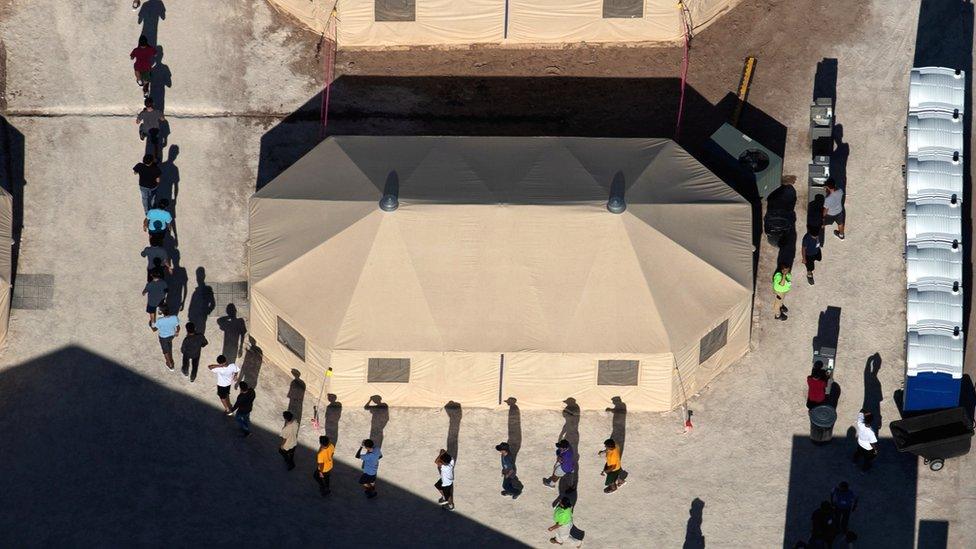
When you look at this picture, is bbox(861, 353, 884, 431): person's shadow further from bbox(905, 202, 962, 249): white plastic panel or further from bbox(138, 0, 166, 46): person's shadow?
bbox(138, 0, 166, 46): person's shadow

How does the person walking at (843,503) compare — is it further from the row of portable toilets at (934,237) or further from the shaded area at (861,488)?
the row of portable toilets at (934,237)

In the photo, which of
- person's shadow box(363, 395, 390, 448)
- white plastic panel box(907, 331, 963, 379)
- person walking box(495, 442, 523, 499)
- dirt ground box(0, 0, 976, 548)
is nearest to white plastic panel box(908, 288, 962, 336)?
white plastic panel box(907, 331, 963, 379)

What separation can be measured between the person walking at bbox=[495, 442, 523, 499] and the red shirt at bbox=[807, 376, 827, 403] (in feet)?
19.6

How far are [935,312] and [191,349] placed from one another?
14.8 metres

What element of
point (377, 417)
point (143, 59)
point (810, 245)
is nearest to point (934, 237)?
point (810, 245)

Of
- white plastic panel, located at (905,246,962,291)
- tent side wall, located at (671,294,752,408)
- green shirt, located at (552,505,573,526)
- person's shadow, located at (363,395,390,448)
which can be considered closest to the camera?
green shirt, located at (552,505,573,526)

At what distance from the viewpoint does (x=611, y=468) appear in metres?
26.6

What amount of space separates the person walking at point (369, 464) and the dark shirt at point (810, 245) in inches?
372

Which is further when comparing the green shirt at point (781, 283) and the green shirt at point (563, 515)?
the green shirt at point (781, 283)

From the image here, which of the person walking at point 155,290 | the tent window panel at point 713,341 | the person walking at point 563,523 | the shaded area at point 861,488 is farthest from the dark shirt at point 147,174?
the shaded area at point 861,488

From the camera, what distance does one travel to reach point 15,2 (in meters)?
30.2

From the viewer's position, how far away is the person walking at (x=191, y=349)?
89.9 feet

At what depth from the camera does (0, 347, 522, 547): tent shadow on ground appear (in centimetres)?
2656

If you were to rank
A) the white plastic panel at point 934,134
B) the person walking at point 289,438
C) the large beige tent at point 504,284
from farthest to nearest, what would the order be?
the white plastic panel at point 934,134 → the large beige tent at point 504,284 → the person walking at point 289,438
